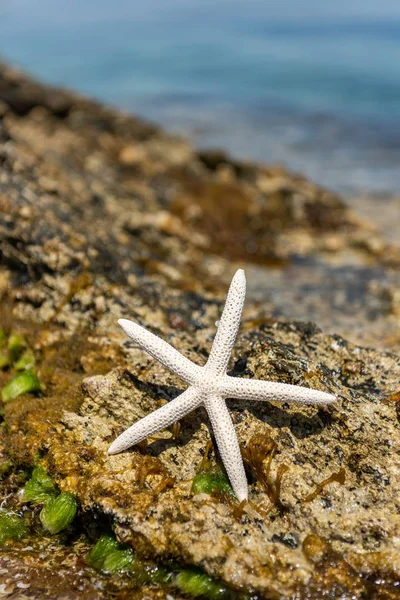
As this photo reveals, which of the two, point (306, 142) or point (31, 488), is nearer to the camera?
point (31, 488)

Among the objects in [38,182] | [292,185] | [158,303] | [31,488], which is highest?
[292,185]

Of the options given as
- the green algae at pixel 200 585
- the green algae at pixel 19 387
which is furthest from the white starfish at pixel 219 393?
the green algae at pixel 19 387

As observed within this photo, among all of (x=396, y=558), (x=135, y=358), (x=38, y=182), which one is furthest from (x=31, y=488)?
(x=38, y=182)

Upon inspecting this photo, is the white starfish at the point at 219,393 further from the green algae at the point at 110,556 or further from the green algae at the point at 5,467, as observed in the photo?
the green algae at the point at 5,467

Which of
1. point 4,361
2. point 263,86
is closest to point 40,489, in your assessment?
point 4,361

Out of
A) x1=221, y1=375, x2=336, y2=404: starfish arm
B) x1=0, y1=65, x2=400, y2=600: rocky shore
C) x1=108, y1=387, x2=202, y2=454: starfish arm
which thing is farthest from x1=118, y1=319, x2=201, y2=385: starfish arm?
x1=0, y1=65, x2=400, y2=600: rocky shore

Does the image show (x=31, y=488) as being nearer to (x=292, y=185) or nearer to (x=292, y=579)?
(x=292, y=579)
